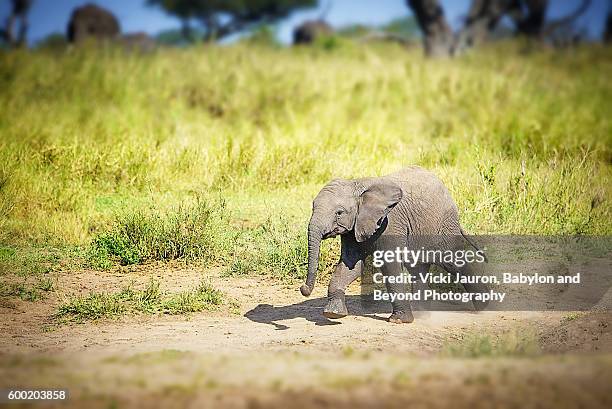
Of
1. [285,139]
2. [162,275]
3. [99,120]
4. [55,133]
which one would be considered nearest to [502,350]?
[162,275]

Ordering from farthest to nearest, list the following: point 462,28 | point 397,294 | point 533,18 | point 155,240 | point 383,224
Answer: point 533,18
point 462,28
point 155,240
point 397,294
point 383,224

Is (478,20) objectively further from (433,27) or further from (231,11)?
(231,11)

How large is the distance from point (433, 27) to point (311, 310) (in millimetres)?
20761

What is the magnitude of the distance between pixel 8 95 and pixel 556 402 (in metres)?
13.6

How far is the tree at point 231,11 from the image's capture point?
45094mm

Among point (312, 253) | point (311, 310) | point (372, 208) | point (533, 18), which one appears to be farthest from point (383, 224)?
point (533, 18)

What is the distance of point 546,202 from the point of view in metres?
9.74

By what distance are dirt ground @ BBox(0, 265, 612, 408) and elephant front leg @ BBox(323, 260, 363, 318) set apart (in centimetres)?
15

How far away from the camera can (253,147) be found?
38.1 feet

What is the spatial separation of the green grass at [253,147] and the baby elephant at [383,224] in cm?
154

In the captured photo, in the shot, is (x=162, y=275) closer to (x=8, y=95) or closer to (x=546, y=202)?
(x=546, y=202)

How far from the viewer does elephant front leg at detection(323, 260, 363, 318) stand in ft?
21.8

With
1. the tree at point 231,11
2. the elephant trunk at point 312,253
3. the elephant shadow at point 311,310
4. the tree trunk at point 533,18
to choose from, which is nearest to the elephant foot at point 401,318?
the elephant shadow at point 311,310

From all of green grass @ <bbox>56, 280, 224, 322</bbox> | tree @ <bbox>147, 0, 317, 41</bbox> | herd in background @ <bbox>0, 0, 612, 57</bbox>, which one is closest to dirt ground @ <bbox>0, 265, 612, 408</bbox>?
green grass @ <bbox>56, 280, 224, 322</bbox>
